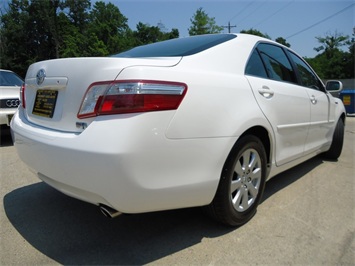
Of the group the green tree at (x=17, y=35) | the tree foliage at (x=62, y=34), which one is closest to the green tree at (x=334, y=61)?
the tree foliage at (x=62, y=34)

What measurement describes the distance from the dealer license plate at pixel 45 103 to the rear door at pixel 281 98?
1.47 meters

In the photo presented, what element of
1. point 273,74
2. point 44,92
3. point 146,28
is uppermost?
point 146,28

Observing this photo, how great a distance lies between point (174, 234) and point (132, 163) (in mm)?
917

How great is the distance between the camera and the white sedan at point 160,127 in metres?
1.69

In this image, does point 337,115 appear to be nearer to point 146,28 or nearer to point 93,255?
point 93,255

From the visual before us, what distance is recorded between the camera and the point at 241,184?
234cm

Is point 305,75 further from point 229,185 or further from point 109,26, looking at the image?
point 109,26

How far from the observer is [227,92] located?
6.91ft

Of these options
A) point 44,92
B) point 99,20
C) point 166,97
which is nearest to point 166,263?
point 166,97

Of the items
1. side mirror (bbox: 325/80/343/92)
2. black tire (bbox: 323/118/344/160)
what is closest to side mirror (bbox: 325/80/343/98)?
side mirror (bbox: 325/80/343/92)

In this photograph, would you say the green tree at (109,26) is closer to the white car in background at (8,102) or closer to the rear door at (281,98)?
the white car in background at (8,102)

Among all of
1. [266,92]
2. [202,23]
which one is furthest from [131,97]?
[202,23]

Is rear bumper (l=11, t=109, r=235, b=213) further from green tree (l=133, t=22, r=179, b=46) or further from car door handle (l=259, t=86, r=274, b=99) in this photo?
green tree (l=133, t=22, r=179, b=46)

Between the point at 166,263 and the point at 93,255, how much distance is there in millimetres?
494
